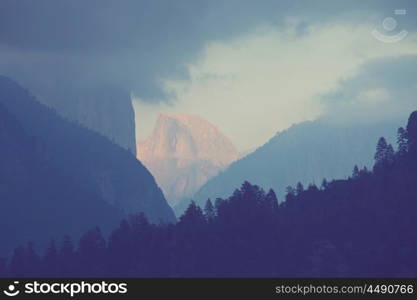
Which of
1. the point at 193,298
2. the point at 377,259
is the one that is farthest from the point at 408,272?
the point at 193,298

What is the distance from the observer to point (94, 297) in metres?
98.1

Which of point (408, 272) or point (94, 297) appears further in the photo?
point (408, 272)

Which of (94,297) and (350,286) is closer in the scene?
(94,297)

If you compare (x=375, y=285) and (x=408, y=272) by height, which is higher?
(x=408, y=272)

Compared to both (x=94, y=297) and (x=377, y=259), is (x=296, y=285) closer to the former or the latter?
(x=94, y=297)

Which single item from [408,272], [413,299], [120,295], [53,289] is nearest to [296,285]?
[413,299]

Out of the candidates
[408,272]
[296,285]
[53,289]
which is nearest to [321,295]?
[296,285]

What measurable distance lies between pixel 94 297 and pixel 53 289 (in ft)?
16.4

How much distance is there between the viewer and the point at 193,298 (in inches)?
3821

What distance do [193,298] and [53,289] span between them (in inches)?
581

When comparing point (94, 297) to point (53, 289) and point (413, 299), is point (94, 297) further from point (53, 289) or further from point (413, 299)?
point (413, 299)

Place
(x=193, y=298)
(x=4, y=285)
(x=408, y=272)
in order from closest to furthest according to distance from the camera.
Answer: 1. (x=193, y=298)
2. (x=4, y=285)
3. (x=408, y=272)

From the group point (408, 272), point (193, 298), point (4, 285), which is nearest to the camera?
point (193, 298)

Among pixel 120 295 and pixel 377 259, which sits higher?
pixel 377 259
